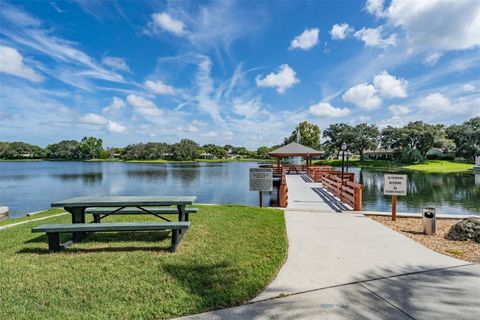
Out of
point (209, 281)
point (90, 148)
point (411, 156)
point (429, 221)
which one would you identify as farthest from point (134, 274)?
point (90, 148)

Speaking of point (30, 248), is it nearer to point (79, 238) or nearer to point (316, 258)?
point (79, 238)

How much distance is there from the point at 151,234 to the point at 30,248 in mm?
1852

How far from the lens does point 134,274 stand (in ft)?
10.8

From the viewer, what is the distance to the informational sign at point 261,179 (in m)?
8.11

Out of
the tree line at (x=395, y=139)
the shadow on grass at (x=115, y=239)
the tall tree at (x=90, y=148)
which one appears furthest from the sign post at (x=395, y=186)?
the tall tree at (x=90, y=148)

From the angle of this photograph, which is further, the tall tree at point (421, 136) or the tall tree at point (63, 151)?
the tall tree at point (63, 151)

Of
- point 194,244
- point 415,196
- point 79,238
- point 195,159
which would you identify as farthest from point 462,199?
point 195,159

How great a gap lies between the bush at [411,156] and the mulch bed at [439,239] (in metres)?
50.2

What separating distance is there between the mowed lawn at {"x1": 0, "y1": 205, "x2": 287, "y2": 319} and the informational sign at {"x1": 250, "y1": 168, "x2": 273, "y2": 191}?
3.07 metres

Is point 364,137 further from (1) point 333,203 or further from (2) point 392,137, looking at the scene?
(1) point 333,203

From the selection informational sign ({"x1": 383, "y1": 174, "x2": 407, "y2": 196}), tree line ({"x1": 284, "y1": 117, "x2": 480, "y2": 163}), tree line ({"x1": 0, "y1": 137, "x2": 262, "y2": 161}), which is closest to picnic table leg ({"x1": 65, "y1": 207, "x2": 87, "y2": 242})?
informational sign ({"x1": 383, "y1": 174, "x2": 407, "y2": 196})

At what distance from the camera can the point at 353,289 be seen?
3.09 metres

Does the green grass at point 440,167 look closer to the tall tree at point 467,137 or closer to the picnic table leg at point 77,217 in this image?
the tall tree at point 467,137

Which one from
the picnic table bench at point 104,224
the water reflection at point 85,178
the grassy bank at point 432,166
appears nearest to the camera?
the picnic table bench at point 104,224
